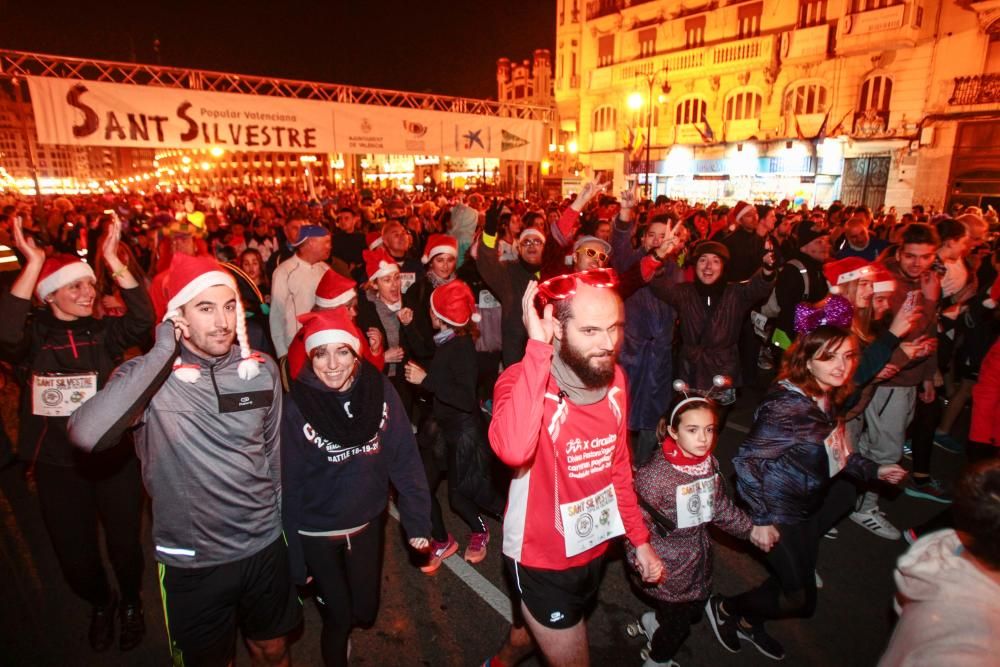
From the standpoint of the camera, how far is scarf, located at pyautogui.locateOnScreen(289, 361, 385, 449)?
2656 mm

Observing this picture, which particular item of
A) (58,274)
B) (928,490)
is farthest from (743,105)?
(58,274)

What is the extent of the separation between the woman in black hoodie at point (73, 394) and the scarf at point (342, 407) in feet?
4.22

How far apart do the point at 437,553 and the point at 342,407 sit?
2.03m

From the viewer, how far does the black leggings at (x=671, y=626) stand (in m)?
2.97

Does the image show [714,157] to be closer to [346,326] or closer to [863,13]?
[863,13]

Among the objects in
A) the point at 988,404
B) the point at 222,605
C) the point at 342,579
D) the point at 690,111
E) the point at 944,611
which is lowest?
the point at 342,579

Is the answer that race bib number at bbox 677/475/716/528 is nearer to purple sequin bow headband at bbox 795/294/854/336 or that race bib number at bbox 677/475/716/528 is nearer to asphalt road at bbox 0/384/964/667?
asphalt road at bbox 0/384/964/667

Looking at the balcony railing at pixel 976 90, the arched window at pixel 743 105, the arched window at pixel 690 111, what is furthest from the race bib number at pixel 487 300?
the arched window at pixel 690 111

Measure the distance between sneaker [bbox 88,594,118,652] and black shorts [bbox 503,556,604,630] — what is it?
2.76 metres

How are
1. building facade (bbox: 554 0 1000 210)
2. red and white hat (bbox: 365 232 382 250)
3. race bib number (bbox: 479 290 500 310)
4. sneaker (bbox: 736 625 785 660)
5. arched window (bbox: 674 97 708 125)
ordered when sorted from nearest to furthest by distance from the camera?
sneaker (bbox: 736 625 785 660)
race bib number (bbox: 479 290 500 310)
red and white hat (bbox: 365 232 382 250)
building facade (bbox: 554 0 1000 210)
arched window (bbox: 674 97 708 125)

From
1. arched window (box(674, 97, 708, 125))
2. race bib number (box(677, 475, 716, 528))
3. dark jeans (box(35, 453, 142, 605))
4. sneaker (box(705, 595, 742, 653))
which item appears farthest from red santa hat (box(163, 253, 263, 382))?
arched window (box(674, 97, 708, 125))

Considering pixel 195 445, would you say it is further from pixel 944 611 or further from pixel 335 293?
pixel 944 611

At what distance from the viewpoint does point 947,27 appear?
953 inches

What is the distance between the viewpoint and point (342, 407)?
2715mm
